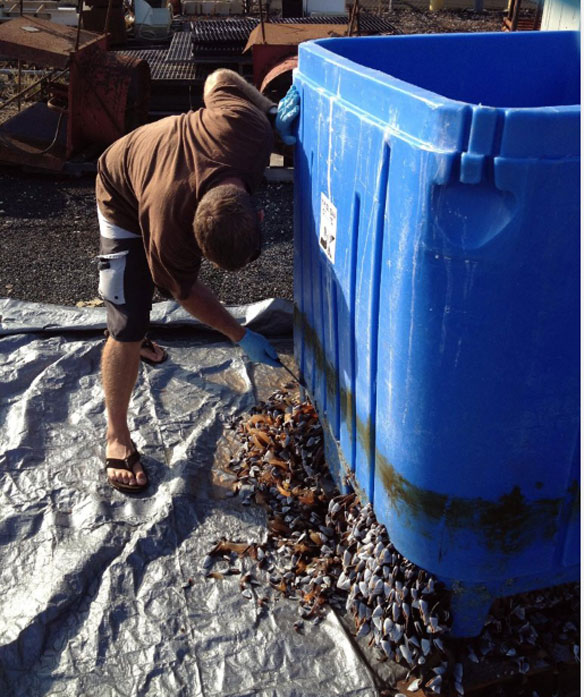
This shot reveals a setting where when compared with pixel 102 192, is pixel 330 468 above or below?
below

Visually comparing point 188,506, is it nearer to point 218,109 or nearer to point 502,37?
point 218,109

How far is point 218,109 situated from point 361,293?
0.93 meters

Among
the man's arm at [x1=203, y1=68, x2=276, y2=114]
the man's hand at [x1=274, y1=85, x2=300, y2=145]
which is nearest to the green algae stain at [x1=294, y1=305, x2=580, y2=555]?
the man's hand at [x1=274, y1=85, x2=300, y2=145]

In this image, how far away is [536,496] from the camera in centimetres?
178

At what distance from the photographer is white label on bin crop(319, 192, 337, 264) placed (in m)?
2.12

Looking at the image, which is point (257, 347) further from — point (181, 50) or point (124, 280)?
point (181, 50)

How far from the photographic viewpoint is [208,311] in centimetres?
259

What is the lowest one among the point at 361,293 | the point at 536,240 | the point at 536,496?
the point at 536,496

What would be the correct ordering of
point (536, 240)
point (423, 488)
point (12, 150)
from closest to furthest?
point (536, 240)
point (423, 488)
point (12, 150)

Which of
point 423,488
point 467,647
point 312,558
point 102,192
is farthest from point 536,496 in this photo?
point 102,192

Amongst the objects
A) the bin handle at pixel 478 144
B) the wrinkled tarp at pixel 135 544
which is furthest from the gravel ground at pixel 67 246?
the bin handle at pixel 478 144

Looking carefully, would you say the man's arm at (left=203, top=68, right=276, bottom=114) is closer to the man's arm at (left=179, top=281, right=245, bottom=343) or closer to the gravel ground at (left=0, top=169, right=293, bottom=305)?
the man's arm at (left=179, top=281, right=245, bottom=343)

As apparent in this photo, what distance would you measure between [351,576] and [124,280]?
134 cm

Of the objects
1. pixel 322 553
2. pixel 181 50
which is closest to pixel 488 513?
pixel 322 553
